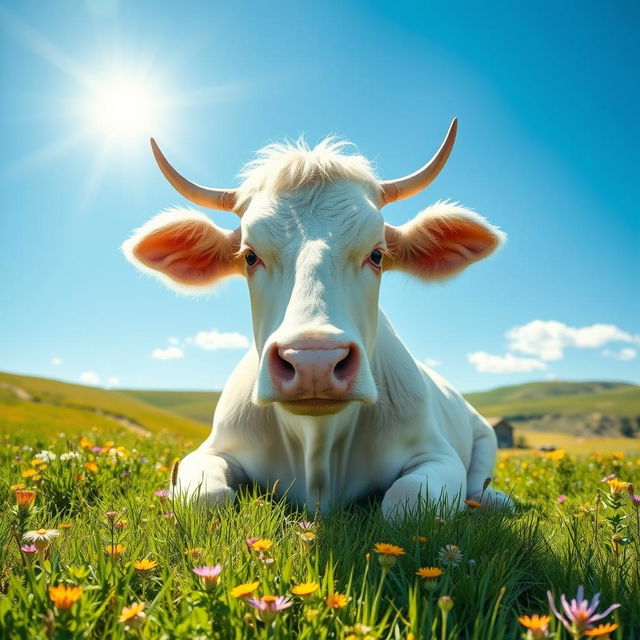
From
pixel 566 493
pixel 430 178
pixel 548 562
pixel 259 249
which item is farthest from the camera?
pixel 566 493

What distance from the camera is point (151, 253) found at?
4.41m

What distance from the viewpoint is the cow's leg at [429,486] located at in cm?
307

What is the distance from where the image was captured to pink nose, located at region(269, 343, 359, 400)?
2.60 metres

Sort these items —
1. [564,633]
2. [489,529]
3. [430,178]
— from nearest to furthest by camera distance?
1. [564,633]
2. [489,529]
3. [430,178]

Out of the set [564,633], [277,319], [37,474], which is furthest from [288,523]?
[37,474]

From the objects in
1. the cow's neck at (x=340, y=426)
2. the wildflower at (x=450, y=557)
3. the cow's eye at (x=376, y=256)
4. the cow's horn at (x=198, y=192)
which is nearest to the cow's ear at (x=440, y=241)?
the cow's eye at (x=376, y=256)

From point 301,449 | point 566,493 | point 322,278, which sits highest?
point 322,278

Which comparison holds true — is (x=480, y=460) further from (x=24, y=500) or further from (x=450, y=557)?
(x=24, y=500)

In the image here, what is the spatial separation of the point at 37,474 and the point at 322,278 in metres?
2.46

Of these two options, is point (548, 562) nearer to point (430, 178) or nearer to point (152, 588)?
point (152, 588)

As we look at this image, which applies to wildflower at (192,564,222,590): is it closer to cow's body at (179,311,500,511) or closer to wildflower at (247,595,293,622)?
wildflower at (247,595,293,622)

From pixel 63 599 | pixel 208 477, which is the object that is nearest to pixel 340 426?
pixel 208 477

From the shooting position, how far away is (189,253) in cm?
445

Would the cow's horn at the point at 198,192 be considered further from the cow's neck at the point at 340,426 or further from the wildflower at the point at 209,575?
the wildflower at the point at 209,575
